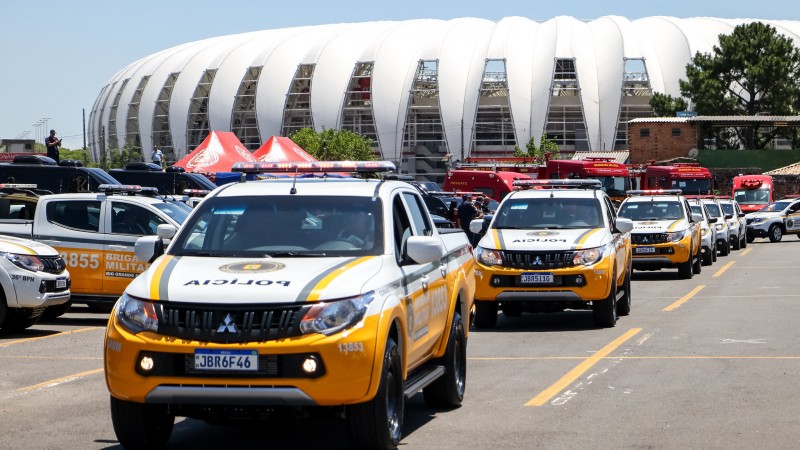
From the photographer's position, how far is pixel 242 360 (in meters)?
7.28

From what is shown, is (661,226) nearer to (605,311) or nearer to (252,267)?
(605,311)

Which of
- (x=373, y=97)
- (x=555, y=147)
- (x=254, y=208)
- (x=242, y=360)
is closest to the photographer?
(x=242, y=360)

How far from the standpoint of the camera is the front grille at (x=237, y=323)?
730 centimetres

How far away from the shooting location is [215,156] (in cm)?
4650

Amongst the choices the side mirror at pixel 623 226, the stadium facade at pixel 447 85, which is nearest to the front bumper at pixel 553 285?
the side mirror at pixel 623 226

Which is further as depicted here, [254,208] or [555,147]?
[555,147]

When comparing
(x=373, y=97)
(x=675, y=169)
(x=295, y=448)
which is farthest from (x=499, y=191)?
(x=373, y=97)

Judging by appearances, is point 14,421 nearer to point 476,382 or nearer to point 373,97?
point 476,382

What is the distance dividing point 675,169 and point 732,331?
40704 millimetres

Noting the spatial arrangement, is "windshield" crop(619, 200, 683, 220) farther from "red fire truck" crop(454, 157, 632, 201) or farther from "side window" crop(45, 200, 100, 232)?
"red fire truck" crop(454, 157, 632, 201)

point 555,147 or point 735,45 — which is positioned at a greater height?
point 735,45

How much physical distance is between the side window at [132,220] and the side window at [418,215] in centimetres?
884

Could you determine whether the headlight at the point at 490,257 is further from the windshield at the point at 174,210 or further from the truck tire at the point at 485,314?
the windshield at the point at 174,210

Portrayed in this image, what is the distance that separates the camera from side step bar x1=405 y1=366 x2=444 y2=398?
8.39 metres
